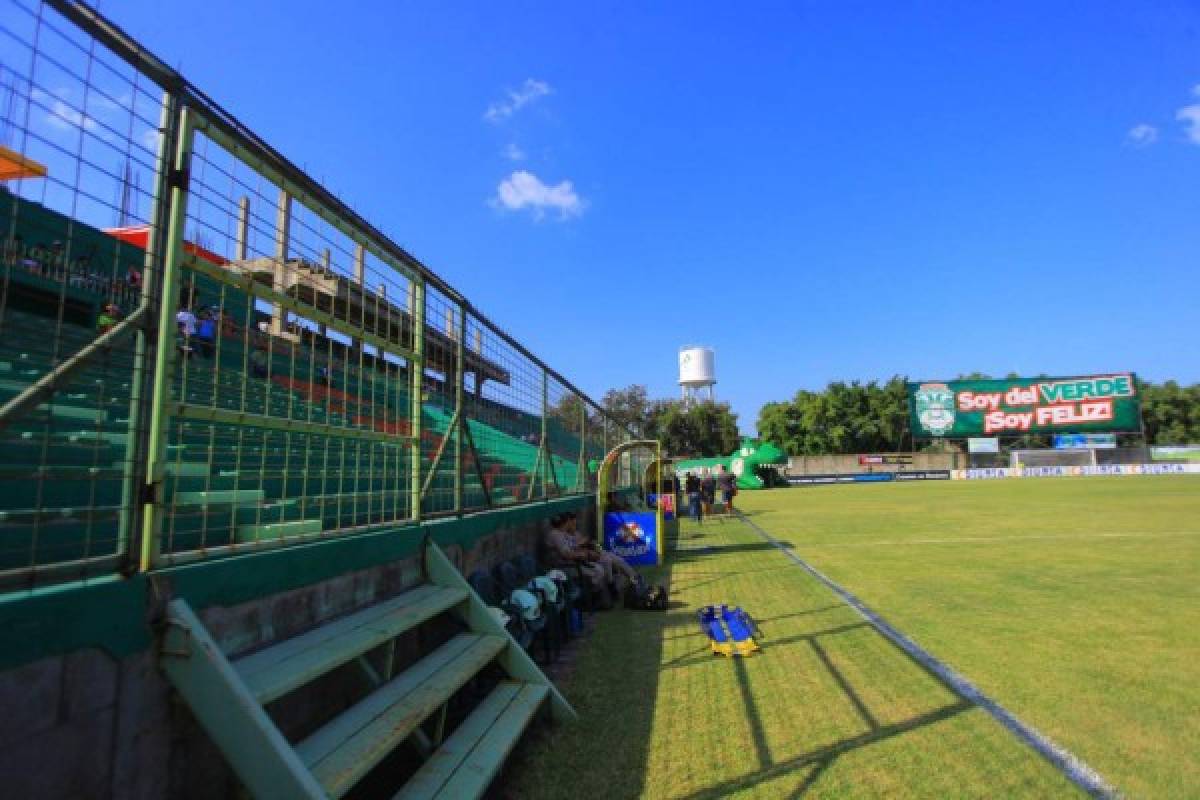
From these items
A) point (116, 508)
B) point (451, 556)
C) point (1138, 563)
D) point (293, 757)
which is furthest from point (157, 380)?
point (1138, 563)

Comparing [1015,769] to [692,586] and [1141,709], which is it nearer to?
[1141,709]

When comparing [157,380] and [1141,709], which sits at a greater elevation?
[157,380]

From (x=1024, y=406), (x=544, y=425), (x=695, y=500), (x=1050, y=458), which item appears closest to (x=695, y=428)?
(x=1024, y=406)

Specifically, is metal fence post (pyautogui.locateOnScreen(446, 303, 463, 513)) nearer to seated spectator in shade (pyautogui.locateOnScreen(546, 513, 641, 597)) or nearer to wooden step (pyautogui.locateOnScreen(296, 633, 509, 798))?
wooden step (pyautogui.locateOnScreen(296, 633, 509, 798))

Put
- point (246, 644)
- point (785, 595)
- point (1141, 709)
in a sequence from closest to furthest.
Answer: point (246, 644) < point (1141, 709) < point (785, 595)

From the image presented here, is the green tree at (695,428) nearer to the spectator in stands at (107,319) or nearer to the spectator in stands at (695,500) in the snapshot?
the spectator in stands at (695,500)

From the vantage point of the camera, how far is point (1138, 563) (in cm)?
824

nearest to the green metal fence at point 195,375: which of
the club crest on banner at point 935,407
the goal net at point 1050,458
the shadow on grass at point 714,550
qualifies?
the shadow on grass at point 714,550

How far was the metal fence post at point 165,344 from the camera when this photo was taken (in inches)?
77.6

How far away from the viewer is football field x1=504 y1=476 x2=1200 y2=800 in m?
2.94

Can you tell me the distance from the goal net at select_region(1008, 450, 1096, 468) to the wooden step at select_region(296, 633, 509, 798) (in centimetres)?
5610

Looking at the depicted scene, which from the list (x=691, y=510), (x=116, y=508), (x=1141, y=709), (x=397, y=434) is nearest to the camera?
(x=116, y=508)

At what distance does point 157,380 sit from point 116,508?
0.42 meters

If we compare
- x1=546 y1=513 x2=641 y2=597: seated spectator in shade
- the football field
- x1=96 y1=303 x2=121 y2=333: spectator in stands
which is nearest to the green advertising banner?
the football field
